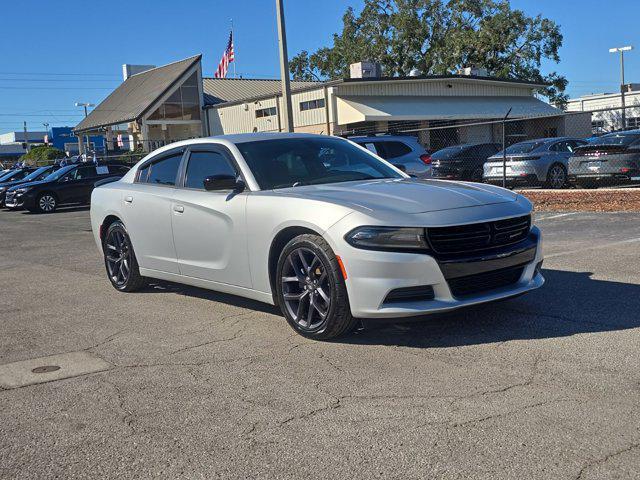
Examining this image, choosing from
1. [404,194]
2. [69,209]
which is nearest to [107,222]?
[404,194]

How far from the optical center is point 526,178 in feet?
60.7

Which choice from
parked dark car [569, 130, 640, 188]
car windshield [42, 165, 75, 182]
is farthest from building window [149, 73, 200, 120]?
parked dark car [569, 130, 640, 188]

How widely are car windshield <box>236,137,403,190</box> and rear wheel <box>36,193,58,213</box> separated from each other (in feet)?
65.5

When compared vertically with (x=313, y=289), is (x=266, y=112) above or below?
above

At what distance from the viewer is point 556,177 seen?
61.6 ft

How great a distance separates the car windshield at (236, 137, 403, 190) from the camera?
20.4ft

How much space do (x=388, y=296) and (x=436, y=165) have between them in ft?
56.9

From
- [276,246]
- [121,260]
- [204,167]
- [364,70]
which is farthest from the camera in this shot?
[364,70]

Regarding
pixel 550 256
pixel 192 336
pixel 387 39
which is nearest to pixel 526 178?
pixel 550 256

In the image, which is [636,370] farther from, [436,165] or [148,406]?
[436,165]

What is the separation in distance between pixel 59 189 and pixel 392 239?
72.4 ft

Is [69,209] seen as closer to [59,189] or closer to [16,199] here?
[59,189]

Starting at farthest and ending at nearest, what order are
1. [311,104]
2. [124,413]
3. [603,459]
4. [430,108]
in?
1. [430,108]
2. [311,104]
3. [124,413]
4. [603,459]

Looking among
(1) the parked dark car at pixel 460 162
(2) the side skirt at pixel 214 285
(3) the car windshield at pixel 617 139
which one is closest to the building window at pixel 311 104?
(1) the parked dark car at pixel 460 162
